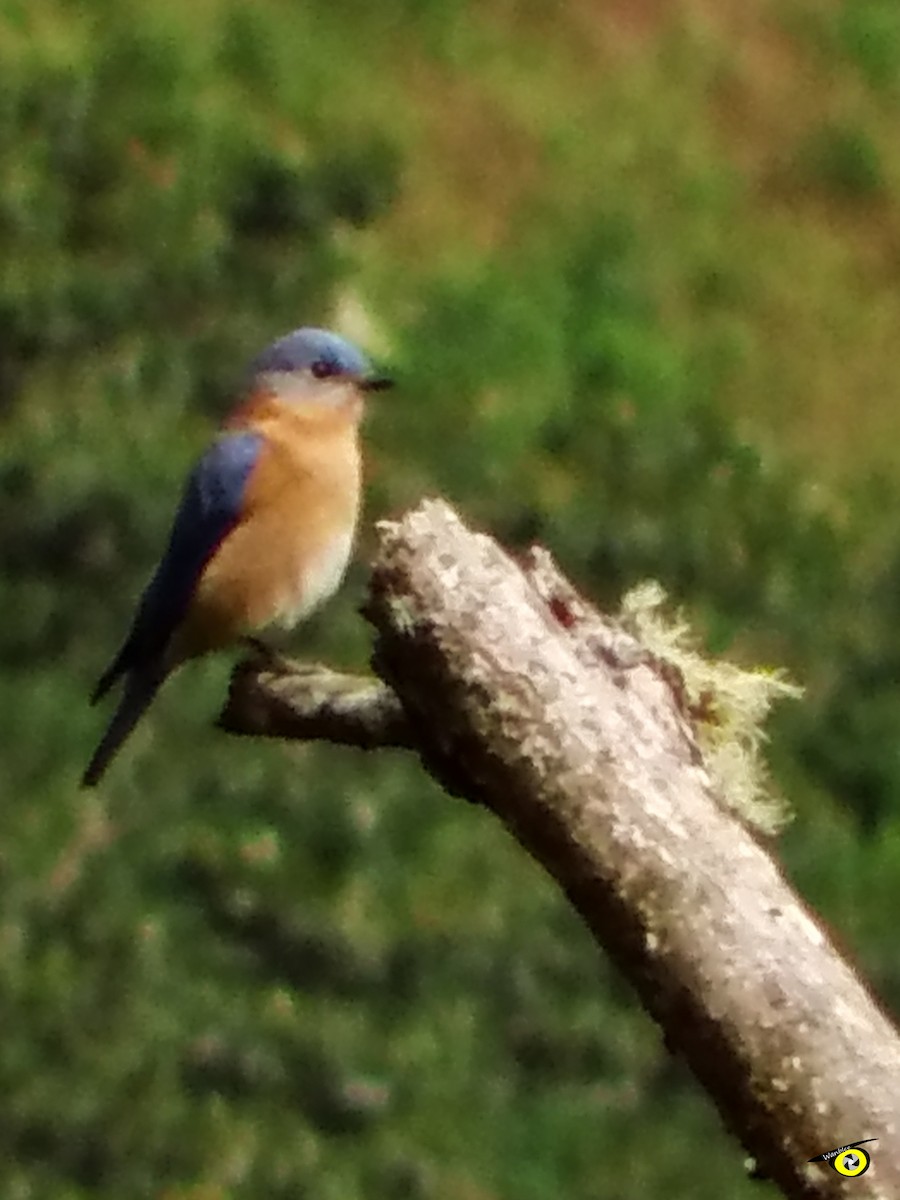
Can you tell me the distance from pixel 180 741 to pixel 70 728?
0.11 metres

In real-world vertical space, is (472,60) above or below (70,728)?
above

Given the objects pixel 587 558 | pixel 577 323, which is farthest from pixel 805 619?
pixel 577 323

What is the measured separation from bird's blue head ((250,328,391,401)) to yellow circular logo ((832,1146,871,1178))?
0.67 m

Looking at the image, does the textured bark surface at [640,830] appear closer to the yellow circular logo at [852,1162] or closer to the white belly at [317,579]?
the yellow circular logo at [852,1162]

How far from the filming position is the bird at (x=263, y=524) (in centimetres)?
119

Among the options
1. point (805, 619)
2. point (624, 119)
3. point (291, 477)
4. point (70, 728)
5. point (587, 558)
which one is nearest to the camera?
point (291, 477)

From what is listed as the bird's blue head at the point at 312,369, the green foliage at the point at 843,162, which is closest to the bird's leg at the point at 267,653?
the bird's blue head at the point at 312,369

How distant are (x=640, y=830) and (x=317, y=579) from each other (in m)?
0.48

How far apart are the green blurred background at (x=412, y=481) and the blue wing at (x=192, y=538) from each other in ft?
1.52

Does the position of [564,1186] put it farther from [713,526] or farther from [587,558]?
[713,526]

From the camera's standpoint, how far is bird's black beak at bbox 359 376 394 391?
1235 mm

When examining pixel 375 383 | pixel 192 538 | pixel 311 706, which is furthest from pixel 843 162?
pixel 311 706

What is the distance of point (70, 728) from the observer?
177 centimetres

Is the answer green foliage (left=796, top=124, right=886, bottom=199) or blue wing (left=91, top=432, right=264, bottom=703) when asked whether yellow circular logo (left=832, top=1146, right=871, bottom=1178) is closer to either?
blue wing (left=91, top=432, right=264, bottom=703)
